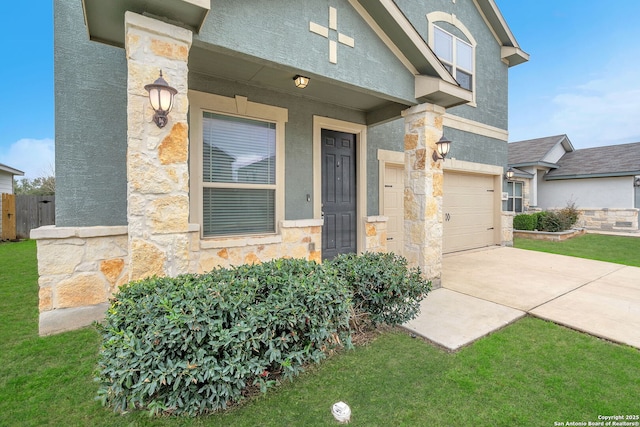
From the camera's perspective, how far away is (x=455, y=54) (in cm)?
727

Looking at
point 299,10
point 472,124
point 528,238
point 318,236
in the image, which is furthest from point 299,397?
point 528,238

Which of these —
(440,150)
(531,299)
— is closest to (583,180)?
(531,299)

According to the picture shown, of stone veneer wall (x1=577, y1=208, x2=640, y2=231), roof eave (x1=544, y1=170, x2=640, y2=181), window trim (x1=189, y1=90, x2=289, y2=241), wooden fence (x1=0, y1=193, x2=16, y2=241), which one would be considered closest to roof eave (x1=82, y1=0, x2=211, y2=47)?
window trim (x1=189, y1=90, x2=289, y2=241)

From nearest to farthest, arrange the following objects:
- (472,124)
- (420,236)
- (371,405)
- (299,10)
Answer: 1. (371,405)
2. (299,10)
3. (420,236)
4. (472,124)

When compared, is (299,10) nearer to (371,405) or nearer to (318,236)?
(318,236)

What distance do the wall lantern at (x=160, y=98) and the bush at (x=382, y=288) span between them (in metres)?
2.21

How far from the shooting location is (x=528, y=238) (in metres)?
10.6

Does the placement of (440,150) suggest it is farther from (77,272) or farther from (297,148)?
(77,272)

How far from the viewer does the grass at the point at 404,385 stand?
76.9 inches

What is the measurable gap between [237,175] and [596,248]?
10249 millimetres

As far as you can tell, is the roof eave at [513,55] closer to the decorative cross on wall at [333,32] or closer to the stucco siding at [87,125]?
the decorative cross on wall at [333,32]

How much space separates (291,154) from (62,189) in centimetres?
297

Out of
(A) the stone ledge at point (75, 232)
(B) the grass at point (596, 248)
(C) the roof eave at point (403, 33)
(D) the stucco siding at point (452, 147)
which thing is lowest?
(B) the grass at point (596, 248)

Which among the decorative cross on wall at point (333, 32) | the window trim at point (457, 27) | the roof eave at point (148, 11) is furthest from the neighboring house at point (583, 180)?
the roof eave at point (148, 11)
